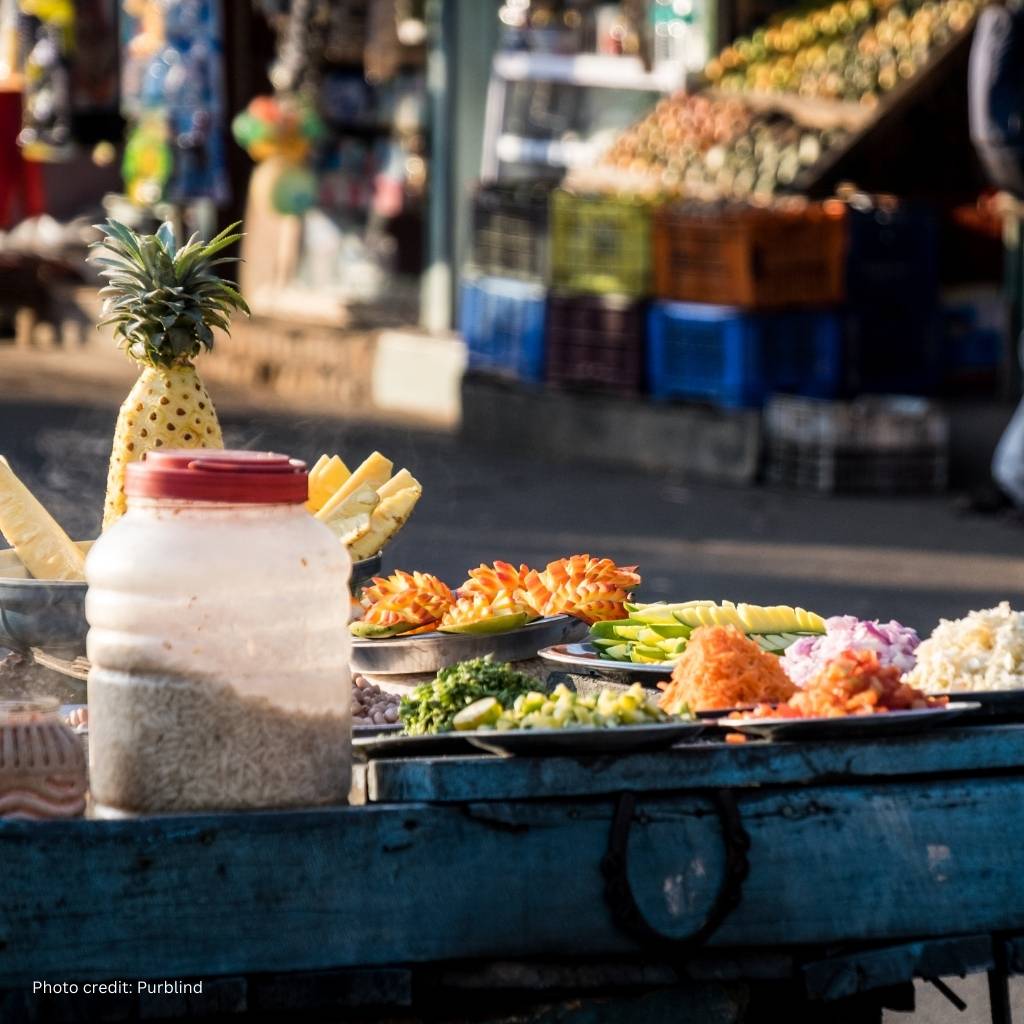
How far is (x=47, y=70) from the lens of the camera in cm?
1447

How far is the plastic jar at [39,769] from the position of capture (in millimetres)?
2873

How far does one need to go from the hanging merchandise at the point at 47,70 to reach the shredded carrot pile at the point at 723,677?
11882 millimetres

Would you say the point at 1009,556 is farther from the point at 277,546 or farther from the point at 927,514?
the point at 277,546

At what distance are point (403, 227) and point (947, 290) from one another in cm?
401

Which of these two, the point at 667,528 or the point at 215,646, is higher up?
the point at 215,646

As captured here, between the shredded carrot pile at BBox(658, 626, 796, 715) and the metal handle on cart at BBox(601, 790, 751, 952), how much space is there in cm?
28

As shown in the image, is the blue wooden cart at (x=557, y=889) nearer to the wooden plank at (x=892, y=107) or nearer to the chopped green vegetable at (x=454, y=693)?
the chopped green vegetable at (x=454, y=693)

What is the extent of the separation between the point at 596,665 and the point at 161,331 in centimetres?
93

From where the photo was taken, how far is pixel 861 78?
11594mm

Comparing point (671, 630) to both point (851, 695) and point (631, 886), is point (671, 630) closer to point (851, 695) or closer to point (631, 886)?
point (851, 695)

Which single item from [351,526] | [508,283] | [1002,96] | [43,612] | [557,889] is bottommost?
[557,889]

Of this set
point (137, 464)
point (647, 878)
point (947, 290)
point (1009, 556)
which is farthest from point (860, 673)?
point (947, 290)

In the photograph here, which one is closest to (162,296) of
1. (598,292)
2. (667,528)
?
(667,528)

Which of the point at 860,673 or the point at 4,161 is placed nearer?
the point at 860,673
